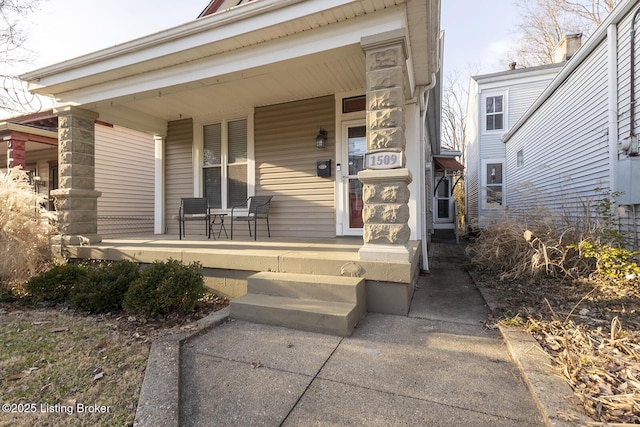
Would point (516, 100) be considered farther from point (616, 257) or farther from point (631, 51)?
point (616, 257)

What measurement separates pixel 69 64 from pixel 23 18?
4856mm

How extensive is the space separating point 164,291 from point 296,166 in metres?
3.17

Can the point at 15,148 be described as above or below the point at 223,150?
above

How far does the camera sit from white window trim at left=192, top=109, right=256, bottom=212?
582 cm

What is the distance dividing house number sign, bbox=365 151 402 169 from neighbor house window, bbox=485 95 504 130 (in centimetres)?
1050

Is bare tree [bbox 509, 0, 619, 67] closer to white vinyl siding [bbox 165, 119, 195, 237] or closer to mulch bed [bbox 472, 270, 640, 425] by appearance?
mulch bed [bbox 472, 270, 640, 425]

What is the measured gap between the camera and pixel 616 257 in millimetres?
3549

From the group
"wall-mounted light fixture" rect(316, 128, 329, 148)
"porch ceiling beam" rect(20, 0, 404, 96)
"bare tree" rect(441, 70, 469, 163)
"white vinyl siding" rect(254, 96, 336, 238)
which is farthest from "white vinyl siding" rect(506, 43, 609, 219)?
"bare tree" rect(441, 70, 469, 163)

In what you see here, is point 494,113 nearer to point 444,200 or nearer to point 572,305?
point 444,200

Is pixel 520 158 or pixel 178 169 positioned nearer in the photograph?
pixel 178 169

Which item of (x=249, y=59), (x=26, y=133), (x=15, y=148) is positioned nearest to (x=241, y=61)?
(x=249, y=59)

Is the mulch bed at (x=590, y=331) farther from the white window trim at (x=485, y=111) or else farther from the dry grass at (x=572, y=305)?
the white window trim at (x=485, y=111)

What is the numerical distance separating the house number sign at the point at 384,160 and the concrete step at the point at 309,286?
109 cm

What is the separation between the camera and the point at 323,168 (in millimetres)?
5254
